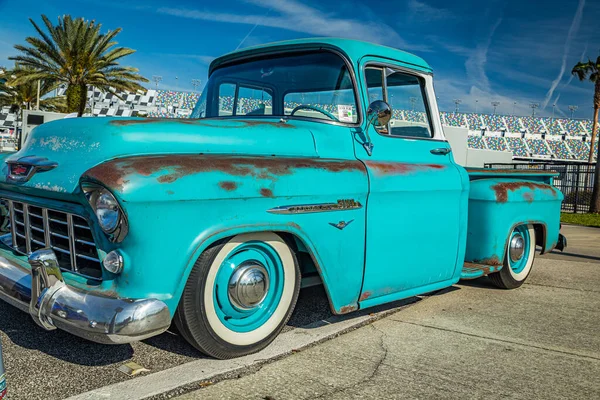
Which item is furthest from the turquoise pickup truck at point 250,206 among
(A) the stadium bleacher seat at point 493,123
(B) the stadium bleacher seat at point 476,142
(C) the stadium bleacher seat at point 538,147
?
(A) the stadium bleacher seat at point 493,123

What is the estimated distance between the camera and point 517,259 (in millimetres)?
4887

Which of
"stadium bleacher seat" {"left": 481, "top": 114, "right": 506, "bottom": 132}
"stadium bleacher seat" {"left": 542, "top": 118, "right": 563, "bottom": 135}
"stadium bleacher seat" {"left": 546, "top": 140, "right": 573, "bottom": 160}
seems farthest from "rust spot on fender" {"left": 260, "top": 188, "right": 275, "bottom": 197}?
"stadium bleacher seat" {"left": 542, "top": 118, "right": 563, "bottom": 135}

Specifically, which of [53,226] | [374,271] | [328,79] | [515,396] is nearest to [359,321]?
[374,271]

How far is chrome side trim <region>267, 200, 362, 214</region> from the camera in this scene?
2.83m

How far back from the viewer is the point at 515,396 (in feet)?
8.36

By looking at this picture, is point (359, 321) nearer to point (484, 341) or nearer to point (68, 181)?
point (484, 341)

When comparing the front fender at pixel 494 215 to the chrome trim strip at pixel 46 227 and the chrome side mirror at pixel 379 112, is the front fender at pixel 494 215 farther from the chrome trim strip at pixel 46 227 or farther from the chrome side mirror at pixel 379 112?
the chrome trim strip at pixel 46 227

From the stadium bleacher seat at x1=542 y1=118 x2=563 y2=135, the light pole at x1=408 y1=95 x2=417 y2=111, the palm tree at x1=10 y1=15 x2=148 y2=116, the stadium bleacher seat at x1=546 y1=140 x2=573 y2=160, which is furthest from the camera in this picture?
the stadium bleacher seat at x1=542 y1=118 x2=563 y2=135

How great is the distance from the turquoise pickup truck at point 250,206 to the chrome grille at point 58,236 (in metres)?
0.01

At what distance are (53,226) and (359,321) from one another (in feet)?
6.31

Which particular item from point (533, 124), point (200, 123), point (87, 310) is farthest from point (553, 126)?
point (87, 310)

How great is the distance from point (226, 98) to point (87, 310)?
2.24m

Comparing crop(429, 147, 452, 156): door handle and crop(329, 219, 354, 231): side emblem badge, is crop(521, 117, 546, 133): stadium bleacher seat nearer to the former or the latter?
crop(429, 147, 452, 156): door handle

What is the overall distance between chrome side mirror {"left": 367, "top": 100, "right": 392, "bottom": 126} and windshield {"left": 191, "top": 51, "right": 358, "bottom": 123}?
0.12m
